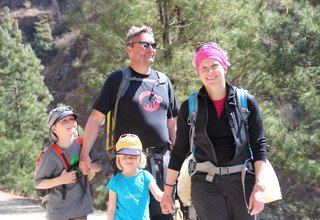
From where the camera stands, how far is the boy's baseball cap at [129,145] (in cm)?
367

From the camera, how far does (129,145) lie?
3.67 meters

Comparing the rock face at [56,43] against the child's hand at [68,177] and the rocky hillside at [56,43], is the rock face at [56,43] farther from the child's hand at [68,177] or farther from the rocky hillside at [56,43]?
the child's hand at [68,177]

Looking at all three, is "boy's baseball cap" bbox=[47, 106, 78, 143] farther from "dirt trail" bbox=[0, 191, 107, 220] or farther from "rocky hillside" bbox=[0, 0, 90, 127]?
"rocky hillside" bbox=[0, 0, 90, 127]

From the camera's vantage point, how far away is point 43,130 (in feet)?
58.2

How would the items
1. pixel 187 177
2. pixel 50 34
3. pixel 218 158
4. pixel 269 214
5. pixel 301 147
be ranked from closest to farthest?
1. pixel 218 158
2. pixel 187 177
3. pixel 301 147
4. pixel 269 214
5. pixel 50 34

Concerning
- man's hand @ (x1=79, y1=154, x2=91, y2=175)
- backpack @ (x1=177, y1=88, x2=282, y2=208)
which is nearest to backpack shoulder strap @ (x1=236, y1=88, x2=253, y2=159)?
backpack @ (x1=177, y1=88, x2=282, y2=208)

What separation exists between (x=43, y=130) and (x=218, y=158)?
15.2 m

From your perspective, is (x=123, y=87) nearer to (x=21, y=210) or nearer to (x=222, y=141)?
(x=222, y=141)

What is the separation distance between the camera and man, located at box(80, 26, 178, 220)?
12.7 feet

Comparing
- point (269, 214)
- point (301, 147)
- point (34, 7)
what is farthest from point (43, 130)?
point (34, 7)

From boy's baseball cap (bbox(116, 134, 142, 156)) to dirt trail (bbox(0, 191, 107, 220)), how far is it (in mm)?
4714

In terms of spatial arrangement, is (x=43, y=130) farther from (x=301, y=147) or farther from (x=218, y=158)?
(x=218, y=158)

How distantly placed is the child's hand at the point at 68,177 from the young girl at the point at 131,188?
247 mm

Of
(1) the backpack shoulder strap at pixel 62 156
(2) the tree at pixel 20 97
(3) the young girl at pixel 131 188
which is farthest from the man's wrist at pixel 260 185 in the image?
(2) the tree at pixel 20 97
